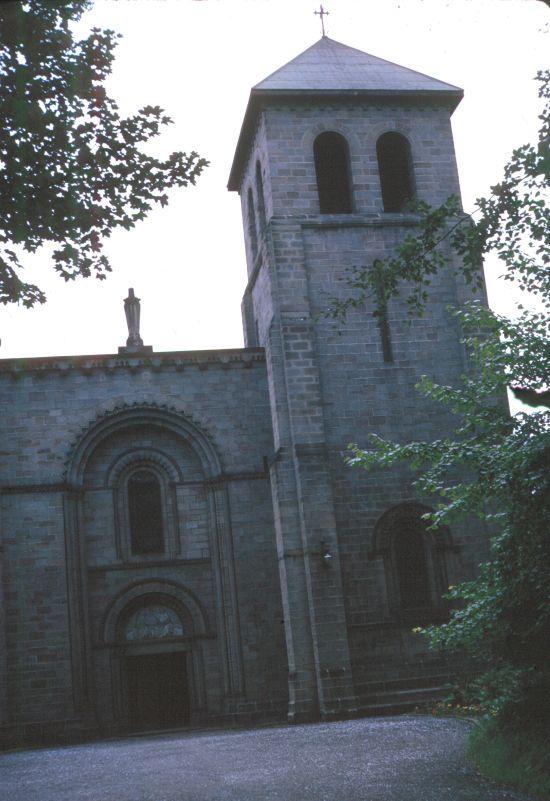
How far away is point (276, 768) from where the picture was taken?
12.4 metres

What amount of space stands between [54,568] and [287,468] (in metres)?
5.76

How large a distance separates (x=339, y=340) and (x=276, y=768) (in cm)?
1199

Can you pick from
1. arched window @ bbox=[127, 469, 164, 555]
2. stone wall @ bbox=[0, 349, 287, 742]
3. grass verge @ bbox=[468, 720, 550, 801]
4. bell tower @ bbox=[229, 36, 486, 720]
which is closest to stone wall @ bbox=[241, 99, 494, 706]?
bell tower @ bbox=[229, 36, 486, 720]

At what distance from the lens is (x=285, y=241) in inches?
910

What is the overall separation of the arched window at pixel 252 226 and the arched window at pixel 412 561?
8.79 meters

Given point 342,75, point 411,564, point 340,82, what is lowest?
point 411,564

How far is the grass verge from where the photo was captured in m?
9.45

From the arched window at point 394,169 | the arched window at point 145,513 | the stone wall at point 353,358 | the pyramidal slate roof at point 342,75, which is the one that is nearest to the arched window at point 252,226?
the stone wall at point 353,358

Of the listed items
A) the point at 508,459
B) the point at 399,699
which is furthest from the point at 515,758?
the point at 399,699

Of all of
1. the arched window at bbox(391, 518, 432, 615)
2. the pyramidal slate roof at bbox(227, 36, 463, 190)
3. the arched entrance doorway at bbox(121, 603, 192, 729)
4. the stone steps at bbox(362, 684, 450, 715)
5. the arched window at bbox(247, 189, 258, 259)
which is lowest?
the stone steps at bbox(362, 684, 450, 715)

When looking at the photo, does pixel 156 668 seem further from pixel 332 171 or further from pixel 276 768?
pixel 332 171

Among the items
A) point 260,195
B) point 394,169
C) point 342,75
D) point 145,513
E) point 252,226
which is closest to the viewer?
point 145,513

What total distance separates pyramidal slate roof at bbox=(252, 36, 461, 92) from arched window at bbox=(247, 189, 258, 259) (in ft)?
11.2

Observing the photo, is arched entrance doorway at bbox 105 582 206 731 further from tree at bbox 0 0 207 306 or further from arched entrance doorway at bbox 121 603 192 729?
tree at bbox 0 0 207 306
